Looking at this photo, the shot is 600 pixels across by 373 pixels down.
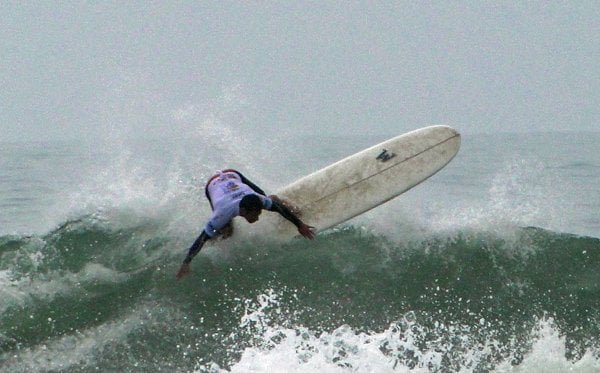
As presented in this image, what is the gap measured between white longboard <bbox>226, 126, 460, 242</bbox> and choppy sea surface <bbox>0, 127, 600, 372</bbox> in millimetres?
290

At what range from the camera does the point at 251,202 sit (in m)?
7.68

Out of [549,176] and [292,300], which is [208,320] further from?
[549,176]

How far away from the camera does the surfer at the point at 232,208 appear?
25.0ft

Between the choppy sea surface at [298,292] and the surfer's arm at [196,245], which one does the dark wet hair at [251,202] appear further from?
the choppy sea surface at [298,292]

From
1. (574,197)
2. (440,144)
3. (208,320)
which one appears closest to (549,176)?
(574,197)

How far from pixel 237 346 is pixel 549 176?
15.2m

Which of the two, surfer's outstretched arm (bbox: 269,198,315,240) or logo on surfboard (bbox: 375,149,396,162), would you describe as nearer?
surfer's outstretched arm (bbox: 269,198,315,240)

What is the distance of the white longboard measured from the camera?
8.70m

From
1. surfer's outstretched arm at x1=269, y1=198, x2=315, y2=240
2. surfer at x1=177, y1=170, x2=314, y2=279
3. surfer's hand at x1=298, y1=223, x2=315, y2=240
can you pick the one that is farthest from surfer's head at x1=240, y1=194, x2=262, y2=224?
surfer's hand at x1=298, y1=223, x2=315, y2=240

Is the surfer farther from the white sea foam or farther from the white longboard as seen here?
the white sea foam

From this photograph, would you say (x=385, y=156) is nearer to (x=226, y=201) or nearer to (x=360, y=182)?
(x=360, y=182)

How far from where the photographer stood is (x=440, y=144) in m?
9.18

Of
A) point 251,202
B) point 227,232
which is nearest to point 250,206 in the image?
point 251,202

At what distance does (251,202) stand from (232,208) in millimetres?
195
